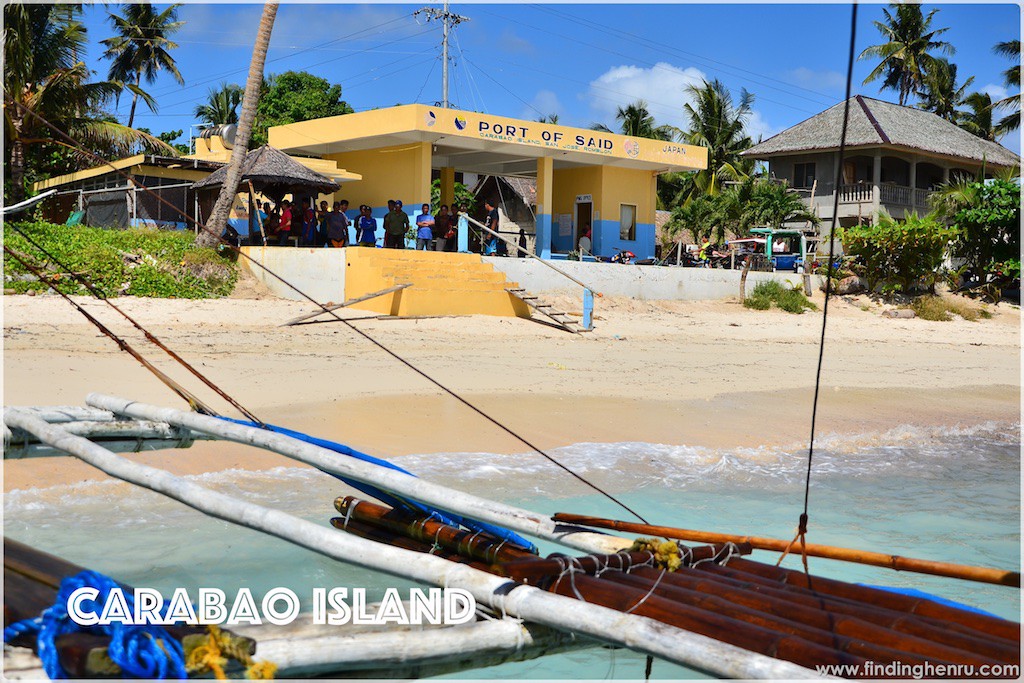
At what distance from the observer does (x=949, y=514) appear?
8.18 metres

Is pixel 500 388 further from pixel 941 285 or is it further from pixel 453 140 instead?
pixel 941 285

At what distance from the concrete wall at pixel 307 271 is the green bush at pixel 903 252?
14493 mm

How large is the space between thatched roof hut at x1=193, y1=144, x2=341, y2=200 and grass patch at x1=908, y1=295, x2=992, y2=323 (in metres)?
14.4

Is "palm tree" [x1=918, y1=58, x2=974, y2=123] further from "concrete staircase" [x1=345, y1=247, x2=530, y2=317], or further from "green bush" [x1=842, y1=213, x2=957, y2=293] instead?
"concrete staircase" [x1=345, y1=247, x2=530, y2=317]

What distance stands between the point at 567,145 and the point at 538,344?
10.9 metres

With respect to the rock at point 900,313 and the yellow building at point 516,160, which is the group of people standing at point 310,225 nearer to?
the yellow building at point 516,160

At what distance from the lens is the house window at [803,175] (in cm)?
3534

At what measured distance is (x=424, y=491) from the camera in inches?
184

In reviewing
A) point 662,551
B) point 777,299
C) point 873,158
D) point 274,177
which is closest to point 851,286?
point 777,299

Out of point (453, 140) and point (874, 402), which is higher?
point (453, 140)

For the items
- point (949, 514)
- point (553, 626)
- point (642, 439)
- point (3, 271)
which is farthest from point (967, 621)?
point (3, 271)

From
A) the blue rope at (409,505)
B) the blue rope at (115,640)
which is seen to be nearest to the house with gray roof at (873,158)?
the blue rope at (409,505)

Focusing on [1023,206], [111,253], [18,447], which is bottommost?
[18,447]

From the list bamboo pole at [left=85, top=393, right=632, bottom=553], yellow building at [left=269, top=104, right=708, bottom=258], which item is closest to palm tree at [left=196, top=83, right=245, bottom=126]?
yellow building at [left=269, top=104, right=708, bottom=258]
